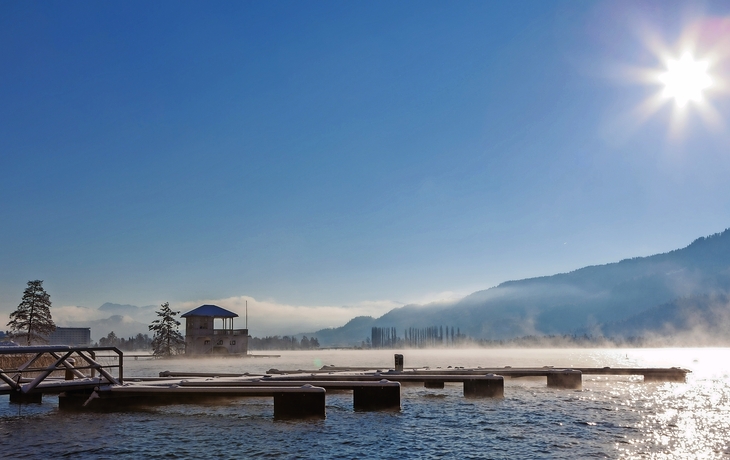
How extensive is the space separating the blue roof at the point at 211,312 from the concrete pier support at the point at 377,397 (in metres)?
105

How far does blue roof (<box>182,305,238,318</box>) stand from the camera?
428ft

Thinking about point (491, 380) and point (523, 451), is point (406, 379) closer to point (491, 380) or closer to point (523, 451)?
point (491, 380)

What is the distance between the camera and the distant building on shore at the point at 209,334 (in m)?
129

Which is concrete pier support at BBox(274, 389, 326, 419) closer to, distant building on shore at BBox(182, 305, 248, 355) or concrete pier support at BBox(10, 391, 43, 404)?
concrete pier support at BBox(10, 391, 43, 404)

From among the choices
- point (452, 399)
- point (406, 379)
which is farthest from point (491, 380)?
point (406, 379)

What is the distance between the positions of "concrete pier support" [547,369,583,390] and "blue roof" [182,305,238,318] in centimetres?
9485

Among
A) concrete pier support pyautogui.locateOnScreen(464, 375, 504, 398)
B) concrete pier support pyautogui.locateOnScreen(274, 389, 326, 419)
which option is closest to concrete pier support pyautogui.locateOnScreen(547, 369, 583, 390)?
concrete pier support pyautogui.locateOnScreen(464, 375, 504, 398)

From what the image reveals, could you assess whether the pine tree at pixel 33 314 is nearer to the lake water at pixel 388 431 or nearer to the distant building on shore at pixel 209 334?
the distant building on shore at pixel 209 334

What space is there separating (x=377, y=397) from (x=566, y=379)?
22427mm

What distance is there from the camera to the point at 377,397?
31.2 metres

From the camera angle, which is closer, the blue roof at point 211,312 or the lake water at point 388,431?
the lake water at point 388,431

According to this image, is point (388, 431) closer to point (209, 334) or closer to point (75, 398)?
point (75, 398)

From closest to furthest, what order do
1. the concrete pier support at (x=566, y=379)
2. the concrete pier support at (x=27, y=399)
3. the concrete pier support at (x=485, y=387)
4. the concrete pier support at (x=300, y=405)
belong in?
the concrete pier support at (x=300, y=405), the concrete pier support at (x=27, y=399), the concrete pier support at (x=485, y=387), the concrete pier support at (x=566, y=379)

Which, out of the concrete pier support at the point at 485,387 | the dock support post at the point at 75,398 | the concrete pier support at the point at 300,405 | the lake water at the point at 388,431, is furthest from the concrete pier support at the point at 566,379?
the dock support post at the point at 75,398
